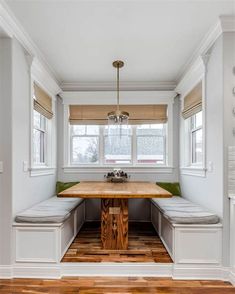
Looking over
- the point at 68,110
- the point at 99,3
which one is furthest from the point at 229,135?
the point at 68,110

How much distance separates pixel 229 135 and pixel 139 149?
92.3 inches

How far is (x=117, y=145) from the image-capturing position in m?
4.88

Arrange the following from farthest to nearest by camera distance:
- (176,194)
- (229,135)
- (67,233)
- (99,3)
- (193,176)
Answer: (176,194), (193,176), (67,233), (229,135), (99,3)

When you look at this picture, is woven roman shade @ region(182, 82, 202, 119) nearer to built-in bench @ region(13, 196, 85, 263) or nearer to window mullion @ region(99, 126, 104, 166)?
window mullion @ region(99, 126, 104, 166)

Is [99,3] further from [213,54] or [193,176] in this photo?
[193,176]

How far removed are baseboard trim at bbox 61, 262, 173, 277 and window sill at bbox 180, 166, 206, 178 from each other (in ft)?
4.01

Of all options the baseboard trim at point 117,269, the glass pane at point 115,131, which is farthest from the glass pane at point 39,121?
the baseboard trim at point 117,269

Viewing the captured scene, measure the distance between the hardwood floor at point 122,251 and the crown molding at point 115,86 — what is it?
254 cm

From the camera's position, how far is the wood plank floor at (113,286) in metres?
2.35

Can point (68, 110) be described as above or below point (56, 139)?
above

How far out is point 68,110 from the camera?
479cm

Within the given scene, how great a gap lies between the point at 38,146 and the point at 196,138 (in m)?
2.55

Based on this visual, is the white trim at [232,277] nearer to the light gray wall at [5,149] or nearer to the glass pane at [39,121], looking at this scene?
the light gray wall at [5,149]

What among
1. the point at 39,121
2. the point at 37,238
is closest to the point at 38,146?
the point at 39,121
